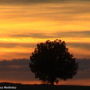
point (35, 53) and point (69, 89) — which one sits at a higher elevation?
point (35, 53)

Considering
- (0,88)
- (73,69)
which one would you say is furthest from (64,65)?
(0,88)

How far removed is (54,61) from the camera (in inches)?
4567

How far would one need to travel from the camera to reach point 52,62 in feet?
380

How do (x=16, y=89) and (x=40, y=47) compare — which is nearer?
(x=16, y=89)

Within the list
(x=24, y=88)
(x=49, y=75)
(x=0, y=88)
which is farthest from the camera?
(x=49, y=75)

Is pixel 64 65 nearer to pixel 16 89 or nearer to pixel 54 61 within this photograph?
pixel 54 61

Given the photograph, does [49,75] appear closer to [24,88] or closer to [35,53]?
[35,53]

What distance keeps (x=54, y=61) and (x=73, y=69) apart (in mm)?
5621

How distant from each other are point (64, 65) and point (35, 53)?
7826mm

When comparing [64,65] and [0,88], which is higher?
[64,65]

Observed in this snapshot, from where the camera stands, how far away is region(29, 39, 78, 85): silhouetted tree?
11481 cm

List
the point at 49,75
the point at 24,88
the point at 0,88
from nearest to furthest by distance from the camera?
the point at 0,88 < the point at 24,88 < the point at 49,75

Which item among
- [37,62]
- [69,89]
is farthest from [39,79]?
[69,89]

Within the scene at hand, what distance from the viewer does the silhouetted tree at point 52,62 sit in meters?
115
